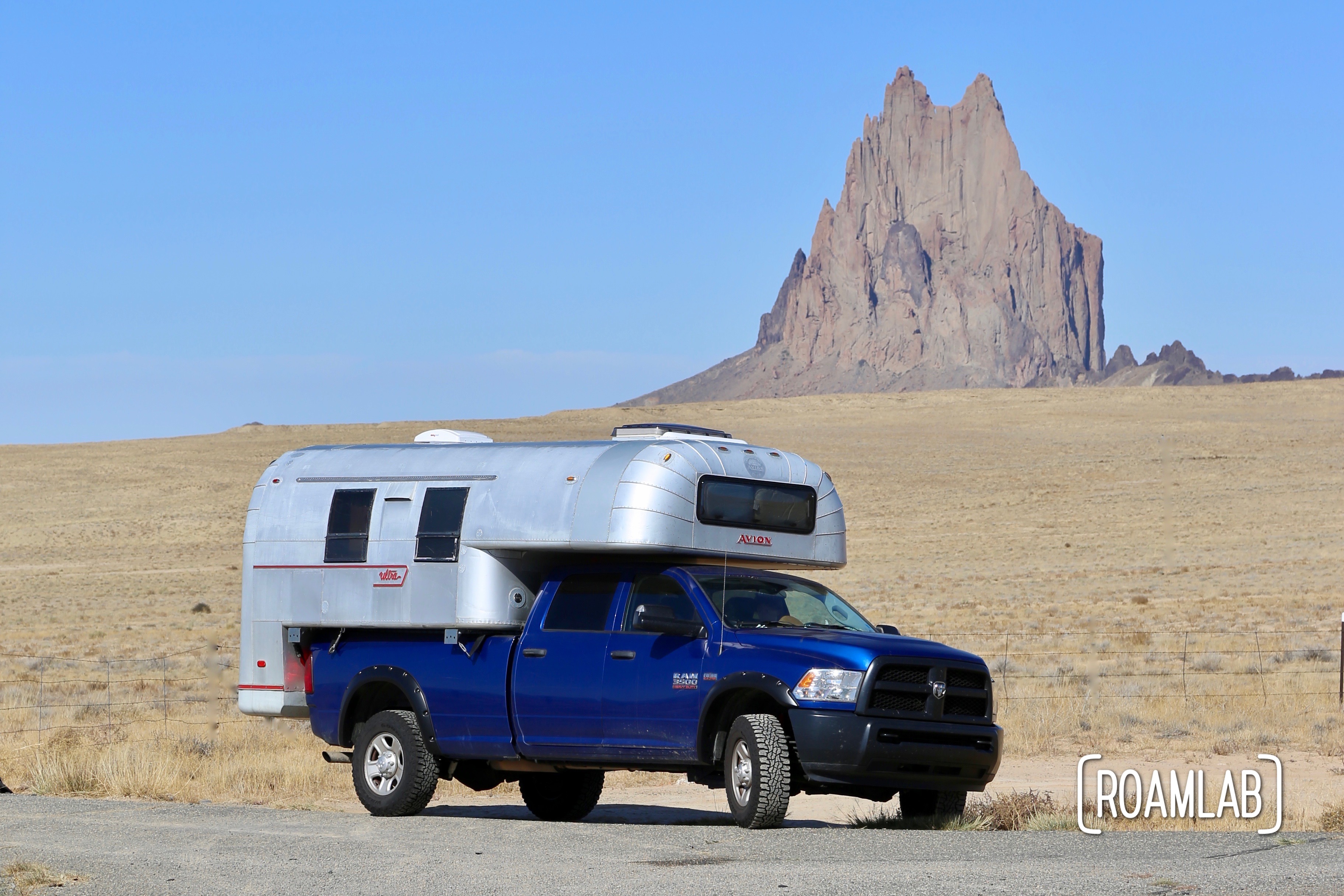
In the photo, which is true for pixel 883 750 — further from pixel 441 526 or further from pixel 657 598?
pixel 441 526

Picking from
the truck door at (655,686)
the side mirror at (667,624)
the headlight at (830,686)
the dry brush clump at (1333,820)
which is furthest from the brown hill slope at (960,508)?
the headlight at (830,686)

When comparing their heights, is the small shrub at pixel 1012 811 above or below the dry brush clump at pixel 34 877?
above

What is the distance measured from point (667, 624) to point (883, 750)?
172 centimetres

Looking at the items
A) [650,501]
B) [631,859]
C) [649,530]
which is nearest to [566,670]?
[649,530]

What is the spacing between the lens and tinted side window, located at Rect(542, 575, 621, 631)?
39.1 feet

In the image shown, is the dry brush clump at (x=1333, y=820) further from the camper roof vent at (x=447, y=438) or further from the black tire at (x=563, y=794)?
the camper roof vent at (x=447, y=438)

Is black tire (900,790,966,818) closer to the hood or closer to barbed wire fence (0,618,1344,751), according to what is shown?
the hood

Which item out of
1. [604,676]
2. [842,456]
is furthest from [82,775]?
[842,456]

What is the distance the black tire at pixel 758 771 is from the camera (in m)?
10.6

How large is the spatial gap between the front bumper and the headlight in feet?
0.30

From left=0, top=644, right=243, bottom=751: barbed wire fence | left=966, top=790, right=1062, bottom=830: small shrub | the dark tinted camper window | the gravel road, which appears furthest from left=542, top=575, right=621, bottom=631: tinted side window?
left=0, top=644, right=243, bottom=751: barbed wire fence

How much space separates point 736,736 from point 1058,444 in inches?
2661

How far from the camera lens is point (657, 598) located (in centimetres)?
1177

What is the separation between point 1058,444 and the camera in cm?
7612
